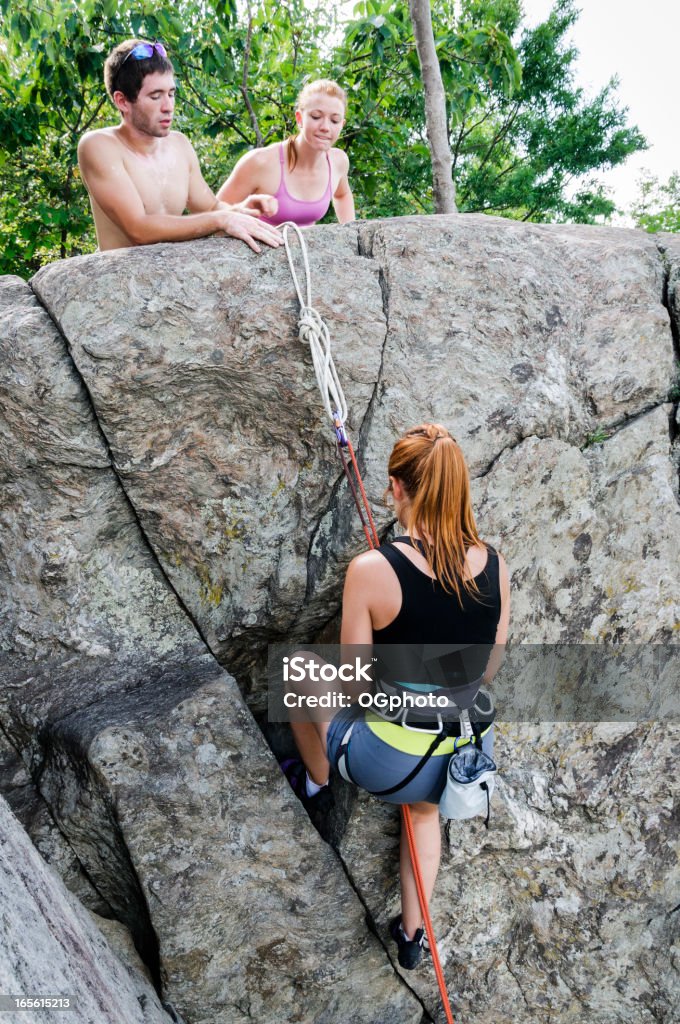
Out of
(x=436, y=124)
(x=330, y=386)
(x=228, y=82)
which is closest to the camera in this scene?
(x=330, y=386)

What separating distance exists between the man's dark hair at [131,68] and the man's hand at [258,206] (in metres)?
0.64

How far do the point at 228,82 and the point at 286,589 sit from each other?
5.75m

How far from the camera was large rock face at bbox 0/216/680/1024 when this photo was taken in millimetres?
3371

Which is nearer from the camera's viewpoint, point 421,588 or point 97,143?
point 421,588

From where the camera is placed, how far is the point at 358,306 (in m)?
3.68

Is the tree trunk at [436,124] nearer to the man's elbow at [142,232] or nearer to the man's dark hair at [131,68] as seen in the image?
the man's dark hair at [131,68]

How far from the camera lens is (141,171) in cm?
388

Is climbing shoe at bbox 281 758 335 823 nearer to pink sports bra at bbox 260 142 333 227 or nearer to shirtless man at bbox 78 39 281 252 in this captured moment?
shirtless man at bbox 78 39 281 252

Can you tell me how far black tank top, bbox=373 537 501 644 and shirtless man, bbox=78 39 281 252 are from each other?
5.73 feet

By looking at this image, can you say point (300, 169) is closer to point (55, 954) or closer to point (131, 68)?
point (131, 68)

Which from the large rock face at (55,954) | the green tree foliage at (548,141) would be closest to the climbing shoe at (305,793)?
the large rock face at (55,954)

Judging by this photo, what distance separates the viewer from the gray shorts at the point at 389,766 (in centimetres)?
296

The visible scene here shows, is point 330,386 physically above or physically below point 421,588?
above

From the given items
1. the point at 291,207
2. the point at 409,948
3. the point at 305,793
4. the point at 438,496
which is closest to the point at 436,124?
the point at 291,207
